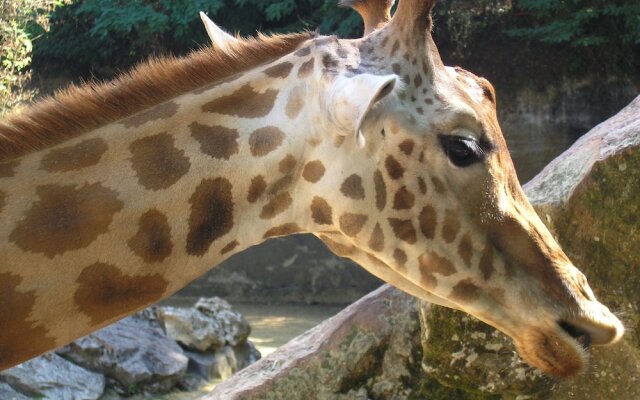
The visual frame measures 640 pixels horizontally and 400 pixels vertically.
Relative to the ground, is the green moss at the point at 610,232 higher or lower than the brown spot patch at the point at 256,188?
lower

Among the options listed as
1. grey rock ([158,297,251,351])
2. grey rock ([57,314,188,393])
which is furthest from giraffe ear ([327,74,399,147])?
grey rock ([158,297,251,351])

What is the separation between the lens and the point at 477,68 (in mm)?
11805

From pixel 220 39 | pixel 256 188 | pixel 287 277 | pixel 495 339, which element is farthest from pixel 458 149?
pixel 287 277

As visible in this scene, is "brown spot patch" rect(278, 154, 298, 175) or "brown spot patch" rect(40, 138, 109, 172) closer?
"brown spot patch" rect(40, 138, 109, 172)

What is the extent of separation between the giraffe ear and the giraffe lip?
805 mm

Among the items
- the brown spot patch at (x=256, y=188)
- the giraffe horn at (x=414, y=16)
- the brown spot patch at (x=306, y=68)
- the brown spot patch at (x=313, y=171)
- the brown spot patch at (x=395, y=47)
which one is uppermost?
the giraffe horn at (x=414, y=16)

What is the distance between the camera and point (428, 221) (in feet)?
8.34

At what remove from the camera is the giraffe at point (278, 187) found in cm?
232

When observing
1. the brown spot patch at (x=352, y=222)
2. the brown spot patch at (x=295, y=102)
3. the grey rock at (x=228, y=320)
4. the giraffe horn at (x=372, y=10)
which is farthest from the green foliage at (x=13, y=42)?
the brown spot patch at (x=352, y=222)

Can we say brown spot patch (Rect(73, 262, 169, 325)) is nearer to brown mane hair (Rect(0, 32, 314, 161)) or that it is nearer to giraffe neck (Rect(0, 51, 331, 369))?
giraffe neck (Rect(0, 51, 331, 369))

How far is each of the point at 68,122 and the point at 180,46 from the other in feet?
33.1

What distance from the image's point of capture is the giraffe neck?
2283mm

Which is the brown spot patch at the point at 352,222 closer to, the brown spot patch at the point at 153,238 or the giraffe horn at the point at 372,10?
A: the brown spot patch at the point at 153,238

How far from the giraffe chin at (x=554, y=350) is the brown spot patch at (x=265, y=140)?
0.89m
